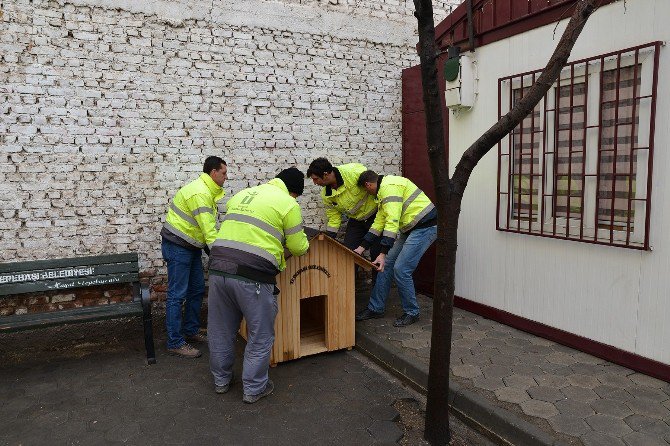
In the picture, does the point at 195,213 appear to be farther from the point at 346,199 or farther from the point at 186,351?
the point at 346,199

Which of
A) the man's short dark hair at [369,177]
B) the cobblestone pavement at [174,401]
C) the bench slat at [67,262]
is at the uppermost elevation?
the man's short dark hair at [369,177]

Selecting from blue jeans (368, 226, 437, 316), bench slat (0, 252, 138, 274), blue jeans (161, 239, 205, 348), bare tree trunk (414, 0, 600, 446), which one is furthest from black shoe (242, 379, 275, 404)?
bench slat (0, 252, 138, 274)

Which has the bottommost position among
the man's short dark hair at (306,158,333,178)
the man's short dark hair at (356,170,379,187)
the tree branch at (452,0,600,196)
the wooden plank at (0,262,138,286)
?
the wooden plank at (0,262,138,286)

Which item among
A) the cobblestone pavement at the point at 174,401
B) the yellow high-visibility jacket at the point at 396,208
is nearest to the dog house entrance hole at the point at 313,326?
the cobblestone pavement at the point at 174,401

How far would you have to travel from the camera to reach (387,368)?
15.4ft

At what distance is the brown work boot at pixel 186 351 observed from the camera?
4988mm

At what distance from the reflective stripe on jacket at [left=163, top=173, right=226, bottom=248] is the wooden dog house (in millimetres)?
929

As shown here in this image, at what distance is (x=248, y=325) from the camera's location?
4074 millimetres

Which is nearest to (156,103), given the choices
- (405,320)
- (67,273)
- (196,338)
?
(67,273)

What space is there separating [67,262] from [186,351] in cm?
162

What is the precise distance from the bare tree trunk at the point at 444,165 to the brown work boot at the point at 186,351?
260 centimetres

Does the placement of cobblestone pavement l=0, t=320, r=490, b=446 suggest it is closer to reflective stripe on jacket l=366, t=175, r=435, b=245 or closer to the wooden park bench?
the wooden park bench

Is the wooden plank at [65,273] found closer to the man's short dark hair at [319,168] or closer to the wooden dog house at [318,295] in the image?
the wooden dog house at [318,295]

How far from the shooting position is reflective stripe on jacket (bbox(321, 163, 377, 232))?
597 cm
